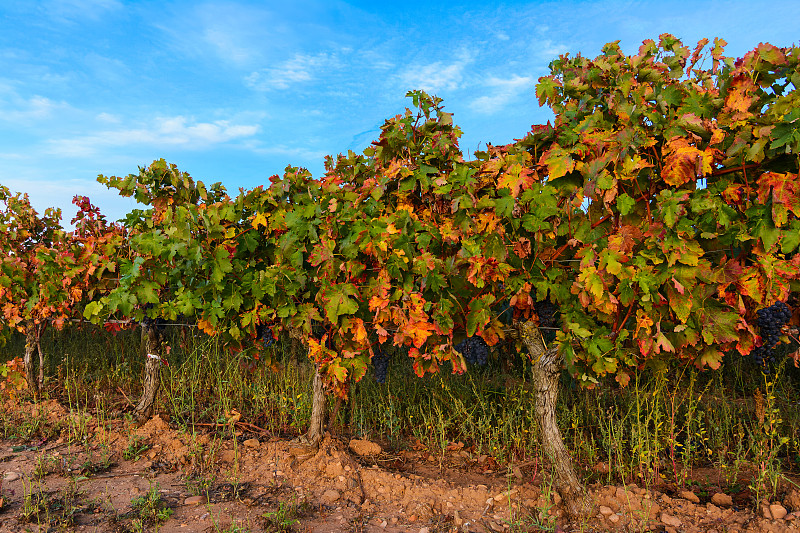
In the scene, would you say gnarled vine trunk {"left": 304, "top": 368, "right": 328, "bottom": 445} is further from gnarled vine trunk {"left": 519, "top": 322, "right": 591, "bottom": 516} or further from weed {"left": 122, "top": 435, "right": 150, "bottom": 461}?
gnarled vine trunk {"left": 519, "top": 322, "right": 591, "bottom": 516}

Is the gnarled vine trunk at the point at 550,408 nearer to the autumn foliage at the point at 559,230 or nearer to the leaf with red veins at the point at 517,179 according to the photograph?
the autumn foliage at the point at 559,230

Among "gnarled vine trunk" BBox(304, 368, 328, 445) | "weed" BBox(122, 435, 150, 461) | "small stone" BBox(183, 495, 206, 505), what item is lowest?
"small stone" BBox(183, 495, 206, 505)

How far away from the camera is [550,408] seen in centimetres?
351

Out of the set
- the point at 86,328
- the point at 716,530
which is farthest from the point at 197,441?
the point at 86,328

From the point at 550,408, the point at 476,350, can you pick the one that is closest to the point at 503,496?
the point at 550,408

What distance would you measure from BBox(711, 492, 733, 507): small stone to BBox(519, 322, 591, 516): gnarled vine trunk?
86 centimetres

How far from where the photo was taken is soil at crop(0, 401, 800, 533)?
3176 millimetres

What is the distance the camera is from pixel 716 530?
3.12 m

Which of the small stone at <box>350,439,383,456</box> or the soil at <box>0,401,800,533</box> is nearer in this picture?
the soil at <box>0,401,800,533</box>

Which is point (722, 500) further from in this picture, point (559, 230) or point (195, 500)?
point (195, 500)

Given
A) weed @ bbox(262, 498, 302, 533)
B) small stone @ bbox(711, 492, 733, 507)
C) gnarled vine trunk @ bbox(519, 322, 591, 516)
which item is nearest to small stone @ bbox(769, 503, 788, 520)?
small stone @ bbox(711, 492, 733, 507)

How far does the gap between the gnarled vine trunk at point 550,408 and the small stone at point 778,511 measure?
3.48ft

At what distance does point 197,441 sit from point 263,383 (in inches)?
38.2

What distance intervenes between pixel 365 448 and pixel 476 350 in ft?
6.23
